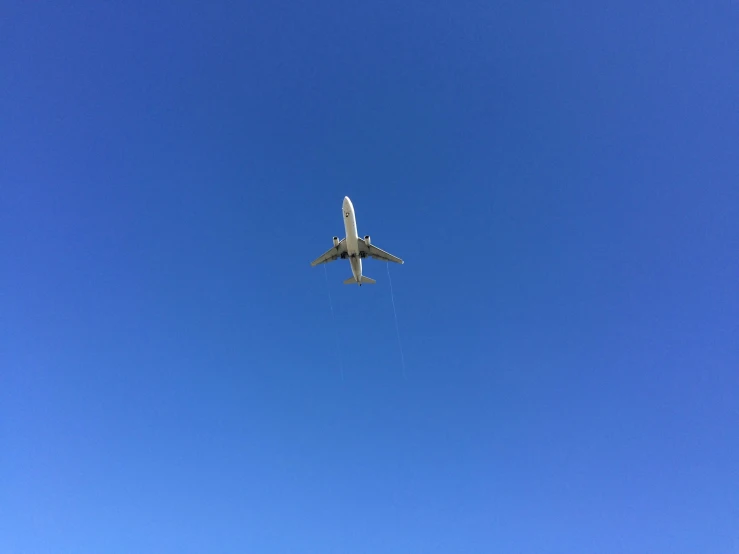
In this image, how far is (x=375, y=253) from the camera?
10256cm

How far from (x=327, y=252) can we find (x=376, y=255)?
9.22 meters

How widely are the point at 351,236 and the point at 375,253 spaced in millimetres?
7562

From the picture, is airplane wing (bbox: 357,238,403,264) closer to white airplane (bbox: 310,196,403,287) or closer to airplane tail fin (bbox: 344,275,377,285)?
white airplane (bbox: 310,196,403,287)

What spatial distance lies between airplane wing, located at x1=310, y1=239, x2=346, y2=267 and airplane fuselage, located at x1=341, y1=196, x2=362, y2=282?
1526mm

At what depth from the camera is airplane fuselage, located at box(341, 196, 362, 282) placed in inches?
3738

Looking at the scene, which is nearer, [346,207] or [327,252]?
[346,207]

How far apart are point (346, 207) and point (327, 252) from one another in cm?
1163

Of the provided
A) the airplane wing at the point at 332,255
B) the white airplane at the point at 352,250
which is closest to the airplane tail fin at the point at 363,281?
the white airplane at the point at 352,250

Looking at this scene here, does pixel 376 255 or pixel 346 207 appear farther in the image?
pixel 376 255

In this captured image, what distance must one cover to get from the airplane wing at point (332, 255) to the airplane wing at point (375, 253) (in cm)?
340

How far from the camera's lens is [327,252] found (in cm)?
10288

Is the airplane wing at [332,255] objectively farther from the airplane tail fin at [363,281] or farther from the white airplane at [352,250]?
the airplane tail fin at [363,281]

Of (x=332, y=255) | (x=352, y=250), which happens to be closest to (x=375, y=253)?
(x=352, y=250)

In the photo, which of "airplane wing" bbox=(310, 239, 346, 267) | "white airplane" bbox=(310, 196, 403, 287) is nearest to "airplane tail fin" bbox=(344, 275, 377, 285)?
"white airplane" bbox=(310, 196, 403, 287)
